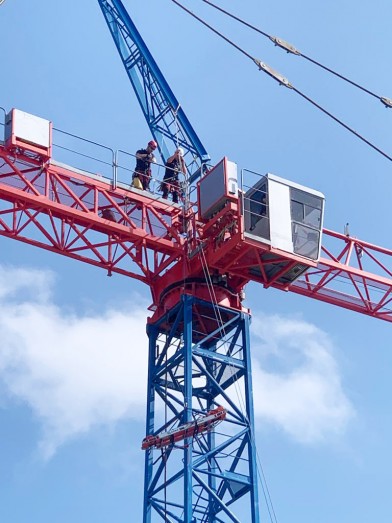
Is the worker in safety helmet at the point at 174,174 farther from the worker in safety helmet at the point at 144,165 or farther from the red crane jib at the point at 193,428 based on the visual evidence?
the red crane jib at the point at 193,428

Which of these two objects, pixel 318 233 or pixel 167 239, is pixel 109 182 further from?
pixel 318 233

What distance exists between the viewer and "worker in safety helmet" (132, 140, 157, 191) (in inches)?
1654

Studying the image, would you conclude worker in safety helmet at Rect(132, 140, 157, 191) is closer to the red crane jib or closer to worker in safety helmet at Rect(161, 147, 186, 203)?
worker in safety helmet at Rect(161, 147, 186, 203)

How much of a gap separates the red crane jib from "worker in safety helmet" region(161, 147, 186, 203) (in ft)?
27.5

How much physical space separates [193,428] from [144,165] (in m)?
9.72

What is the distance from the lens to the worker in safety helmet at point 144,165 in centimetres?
4200

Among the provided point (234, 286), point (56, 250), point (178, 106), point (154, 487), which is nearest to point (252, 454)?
point (154, 487)

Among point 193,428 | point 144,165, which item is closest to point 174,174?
point 144,165

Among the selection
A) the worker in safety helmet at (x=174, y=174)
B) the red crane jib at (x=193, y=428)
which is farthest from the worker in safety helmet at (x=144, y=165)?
the red crane jib at (x=193, y=428)

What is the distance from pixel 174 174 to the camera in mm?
43375

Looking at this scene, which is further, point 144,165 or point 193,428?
point 144,165

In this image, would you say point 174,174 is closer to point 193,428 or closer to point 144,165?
point 144,165

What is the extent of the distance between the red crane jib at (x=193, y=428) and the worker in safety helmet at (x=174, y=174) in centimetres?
837

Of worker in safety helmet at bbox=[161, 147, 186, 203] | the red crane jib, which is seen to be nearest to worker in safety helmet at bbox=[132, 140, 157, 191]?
worker in safety helmet at bbox=[161, 147, 186, 203]
